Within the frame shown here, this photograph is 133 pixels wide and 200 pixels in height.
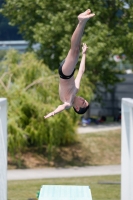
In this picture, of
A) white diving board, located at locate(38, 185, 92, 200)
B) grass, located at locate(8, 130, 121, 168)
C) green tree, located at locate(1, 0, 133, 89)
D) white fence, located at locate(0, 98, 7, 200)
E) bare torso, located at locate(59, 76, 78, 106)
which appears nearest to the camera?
bare torso, located at locate(59, 76, 78, 106)

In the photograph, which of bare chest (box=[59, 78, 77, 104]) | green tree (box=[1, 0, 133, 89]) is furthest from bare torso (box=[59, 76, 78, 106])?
green tree (box=[1, 0, 133, 89])

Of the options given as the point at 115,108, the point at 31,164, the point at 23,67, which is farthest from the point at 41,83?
the point at 115,108

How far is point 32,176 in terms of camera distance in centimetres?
1873

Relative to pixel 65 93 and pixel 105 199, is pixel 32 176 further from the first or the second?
pixel 65 93

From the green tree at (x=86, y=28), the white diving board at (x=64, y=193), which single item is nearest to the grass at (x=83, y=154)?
the green tree at (x=86, y=28)

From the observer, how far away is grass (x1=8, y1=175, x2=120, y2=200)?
15680 mm

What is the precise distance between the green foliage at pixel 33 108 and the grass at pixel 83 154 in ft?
1.07

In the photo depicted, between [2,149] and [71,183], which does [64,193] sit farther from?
[71,183]

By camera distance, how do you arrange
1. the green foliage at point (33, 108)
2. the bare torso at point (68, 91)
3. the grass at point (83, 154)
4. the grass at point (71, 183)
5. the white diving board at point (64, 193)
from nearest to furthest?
the bare torso at point (68, 91), the white diving board at point (64, 193), the grass at point (71, 183), the green foliage at point (33, 108), the grass at point (83, 154)

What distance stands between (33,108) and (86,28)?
15.6 feet

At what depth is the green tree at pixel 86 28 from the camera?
73.9ft

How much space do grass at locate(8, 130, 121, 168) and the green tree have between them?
2.63m

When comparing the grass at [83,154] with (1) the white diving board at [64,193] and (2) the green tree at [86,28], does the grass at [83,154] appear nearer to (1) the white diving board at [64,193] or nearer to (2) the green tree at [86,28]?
(2) the green tree at [86,28]

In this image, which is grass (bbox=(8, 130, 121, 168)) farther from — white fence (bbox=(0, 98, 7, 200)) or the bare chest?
the bare chest
